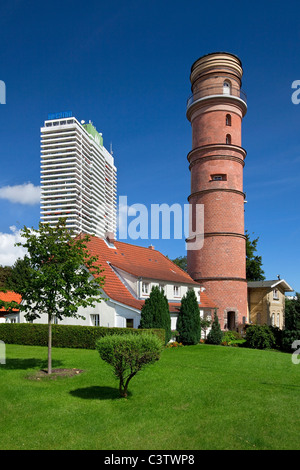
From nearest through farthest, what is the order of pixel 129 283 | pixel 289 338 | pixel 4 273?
1. pixel 289 338
2. pixel 129 283
3. pixel 4 273

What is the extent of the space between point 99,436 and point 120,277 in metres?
20.7

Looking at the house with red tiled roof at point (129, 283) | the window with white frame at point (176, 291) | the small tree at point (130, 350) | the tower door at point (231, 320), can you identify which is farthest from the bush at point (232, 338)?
the small tree at point (130, 350)

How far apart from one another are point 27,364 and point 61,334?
6.99 m

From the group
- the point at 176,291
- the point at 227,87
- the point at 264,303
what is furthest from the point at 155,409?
the point at 227,87

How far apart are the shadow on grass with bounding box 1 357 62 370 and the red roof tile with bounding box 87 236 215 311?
8221mm

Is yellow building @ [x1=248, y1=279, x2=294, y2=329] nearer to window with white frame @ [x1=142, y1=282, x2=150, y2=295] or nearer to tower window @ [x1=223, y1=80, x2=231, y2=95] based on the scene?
window with white frame @ [x1=142, y1=282, x2=150, y2=295]

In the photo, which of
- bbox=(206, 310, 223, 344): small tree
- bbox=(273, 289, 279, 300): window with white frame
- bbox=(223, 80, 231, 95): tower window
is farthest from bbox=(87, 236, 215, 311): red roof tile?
bbox=(223, 80, 231, 95): tower window

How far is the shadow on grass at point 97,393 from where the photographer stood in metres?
11.0

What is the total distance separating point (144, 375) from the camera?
13898mm

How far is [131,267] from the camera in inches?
1176

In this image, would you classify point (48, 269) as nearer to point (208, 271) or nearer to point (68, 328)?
point (68, 328)

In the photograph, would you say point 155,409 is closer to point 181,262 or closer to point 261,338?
point 261,338

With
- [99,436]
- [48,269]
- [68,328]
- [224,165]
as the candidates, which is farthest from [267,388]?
[224,165]

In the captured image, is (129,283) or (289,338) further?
(129,283)
